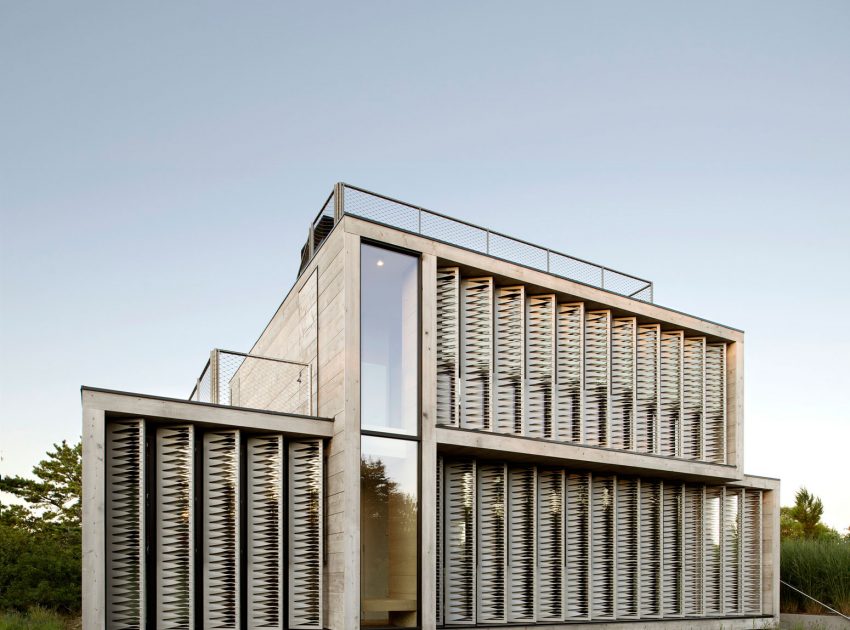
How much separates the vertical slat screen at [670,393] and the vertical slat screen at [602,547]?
156 centimetres

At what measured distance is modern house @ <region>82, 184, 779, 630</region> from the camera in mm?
10180

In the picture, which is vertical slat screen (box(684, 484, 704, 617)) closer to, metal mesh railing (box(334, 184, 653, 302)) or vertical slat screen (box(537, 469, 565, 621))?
vertical slat screen (box(537, 469, 565, 621))

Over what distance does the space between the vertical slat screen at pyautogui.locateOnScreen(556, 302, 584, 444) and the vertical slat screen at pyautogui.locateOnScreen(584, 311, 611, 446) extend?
0.72 feet

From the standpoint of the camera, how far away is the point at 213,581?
10320 mm

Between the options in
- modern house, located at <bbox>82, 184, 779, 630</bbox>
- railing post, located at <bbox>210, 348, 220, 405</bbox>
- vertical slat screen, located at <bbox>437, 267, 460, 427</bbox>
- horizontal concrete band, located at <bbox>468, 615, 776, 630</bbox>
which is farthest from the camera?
horizontal concrete band, located at <bbox>468, 615, 776, 630</bbox>

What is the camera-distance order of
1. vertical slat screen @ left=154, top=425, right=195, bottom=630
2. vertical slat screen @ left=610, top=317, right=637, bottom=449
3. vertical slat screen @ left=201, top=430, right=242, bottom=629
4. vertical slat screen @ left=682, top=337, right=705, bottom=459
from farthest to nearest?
1. vertical slat screen @ left=682, top=337, right=705, bottom=459
2. vertical slat screen @ left=610, top=317, right=637, bottom=449
3. vertical slat screen @ left=201, top=430, right=242, bottom=629
4. vertical slat screen @ left=154, top=425, right=195, bottom=630

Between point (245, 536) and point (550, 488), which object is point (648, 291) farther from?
point (245, 536)

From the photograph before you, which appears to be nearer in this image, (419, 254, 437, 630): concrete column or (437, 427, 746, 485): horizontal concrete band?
(419, 254, 437, 630): concrete column

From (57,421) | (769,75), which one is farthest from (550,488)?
(57,421)

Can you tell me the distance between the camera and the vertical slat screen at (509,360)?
13250mm

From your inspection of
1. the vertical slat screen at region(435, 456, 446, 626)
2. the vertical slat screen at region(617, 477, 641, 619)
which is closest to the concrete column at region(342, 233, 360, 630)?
the vertical slat screen at region(435, 456, 446, 626)

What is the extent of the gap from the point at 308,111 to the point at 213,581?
13.9 metres

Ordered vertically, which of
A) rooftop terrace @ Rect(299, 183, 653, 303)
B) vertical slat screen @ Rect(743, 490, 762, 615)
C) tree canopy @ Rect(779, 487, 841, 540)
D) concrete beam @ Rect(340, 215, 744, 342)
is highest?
rooftop terrace @ Rect(299, 183, 653, 303)

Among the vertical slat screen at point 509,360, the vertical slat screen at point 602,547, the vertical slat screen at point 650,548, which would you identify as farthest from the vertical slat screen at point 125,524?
the vertical slat screen at point 650,548
